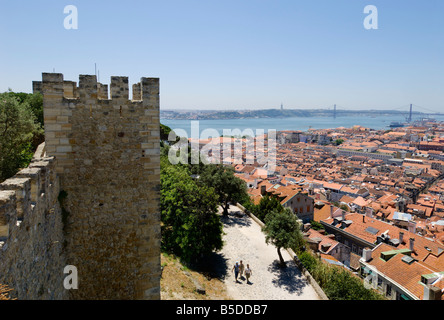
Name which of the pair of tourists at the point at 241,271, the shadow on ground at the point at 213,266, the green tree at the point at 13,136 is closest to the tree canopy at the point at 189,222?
the shadow on ground at the point at 213,266

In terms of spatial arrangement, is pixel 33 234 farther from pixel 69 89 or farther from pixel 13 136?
pixel 13 136

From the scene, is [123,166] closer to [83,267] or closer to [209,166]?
[83,267]

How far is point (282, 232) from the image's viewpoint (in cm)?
1712

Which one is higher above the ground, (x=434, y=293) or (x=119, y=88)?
(x=119, y=88)

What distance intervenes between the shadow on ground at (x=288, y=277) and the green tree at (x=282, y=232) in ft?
1.54

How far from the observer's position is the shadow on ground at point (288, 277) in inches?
595

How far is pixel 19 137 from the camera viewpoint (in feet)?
28.1

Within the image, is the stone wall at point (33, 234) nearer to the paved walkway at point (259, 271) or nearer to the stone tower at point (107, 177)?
the stone tower at point (107, 177)

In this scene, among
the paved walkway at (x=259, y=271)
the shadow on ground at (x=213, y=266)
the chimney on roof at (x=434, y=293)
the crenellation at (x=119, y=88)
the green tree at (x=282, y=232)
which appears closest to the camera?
the crenellation at (x=119, y=88)

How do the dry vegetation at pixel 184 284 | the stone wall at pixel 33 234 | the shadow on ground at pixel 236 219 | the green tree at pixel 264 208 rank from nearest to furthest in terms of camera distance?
the stone wall at pixel 33 234 < the dry vegetation at pixel 184 284 < the shadow on ground at pixel 236 219 < the green tree at pixel 264 208

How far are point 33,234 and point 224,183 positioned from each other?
1986 centimetres

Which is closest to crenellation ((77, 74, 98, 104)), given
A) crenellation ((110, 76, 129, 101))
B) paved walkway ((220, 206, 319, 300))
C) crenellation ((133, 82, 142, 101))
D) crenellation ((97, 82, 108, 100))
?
crenellation ((97, 82, 108, 100))

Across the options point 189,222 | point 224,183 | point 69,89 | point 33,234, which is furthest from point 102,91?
point 224,183

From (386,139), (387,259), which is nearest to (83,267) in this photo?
(387,259)
